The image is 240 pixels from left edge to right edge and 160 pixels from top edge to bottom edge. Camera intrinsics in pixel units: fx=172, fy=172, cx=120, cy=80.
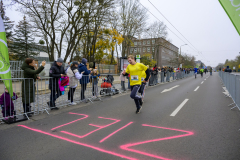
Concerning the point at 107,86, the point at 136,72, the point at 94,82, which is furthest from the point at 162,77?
the point at 136,72

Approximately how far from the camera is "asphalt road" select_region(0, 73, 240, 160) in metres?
3.01

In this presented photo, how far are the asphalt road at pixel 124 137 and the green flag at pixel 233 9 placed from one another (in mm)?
2218

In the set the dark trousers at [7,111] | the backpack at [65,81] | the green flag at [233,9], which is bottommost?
the dark trousers at [7,111]

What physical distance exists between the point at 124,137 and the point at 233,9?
311cm

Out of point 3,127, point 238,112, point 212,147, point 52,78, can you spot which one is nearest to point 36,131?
point 3,127

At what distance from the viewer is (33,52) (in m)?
27.7

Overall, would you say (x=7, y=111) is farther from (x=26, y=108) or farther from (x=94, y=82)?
(x=94, y=82)

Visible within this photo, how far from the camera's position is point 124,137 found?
3.76m

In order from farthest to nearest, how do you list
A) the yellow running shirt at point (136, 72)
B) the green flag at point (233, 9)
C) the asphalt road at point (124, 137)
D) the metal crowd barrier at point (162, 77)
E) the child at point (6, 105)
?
the metal crowd barrier at point (162, 77) → the yellow running shirt at point (136, 72) → the child at point (6, 105) → the asphalt road at point (124, 137) → the green flag at point (233, 9)

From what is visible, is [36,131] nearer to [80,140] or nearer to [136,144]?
[80,140]

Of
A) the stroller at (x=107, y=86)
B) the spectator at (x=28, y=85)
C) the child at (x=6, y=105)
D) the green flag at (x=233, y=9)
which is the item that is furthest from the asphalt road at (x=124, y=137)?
the stroller at (x=107, y=86)

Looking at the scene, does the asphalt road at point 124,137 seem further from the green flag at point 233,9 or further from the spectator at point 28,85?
the green flag at point 233,9

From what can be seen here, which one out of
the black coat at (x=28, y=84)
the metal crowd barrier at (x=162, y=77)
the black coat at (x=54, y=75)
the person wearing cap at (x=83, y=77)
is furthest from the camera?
the metal crowd barrier at (x=162, y=77)

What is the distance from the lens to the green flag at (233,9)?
2.71m
